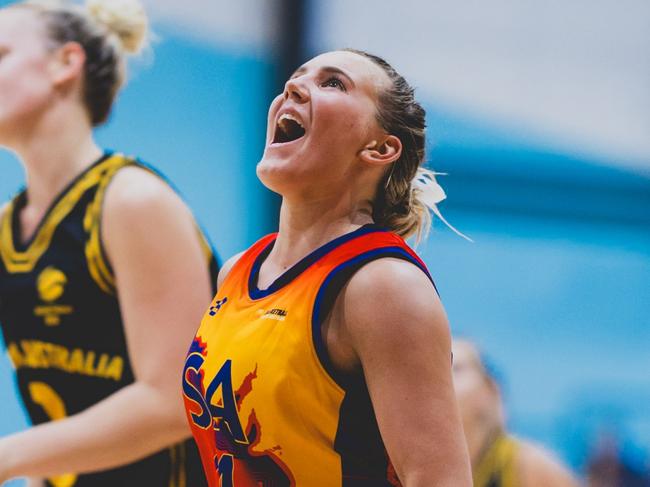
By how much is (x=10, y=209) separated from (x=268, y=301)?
4.26 feet

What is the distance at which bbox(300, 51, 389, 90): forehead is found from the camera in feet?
5.99

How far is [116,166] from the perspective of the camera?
2.66 meters

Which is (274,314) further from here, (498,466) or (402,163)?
(498,466)

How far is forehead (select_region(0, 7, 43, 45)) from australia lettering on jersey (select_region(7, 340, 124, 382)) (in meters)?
0.78

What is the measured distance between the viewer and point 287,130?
1.88 m

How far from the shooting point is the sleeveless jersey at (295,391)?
164 centimetres

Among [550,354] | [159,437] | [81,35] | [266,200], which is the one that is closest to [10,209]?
[81,35]

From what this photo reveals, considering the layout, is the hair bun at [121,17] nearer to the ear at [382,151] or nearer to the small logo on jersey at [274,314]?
the ear at [382,151]

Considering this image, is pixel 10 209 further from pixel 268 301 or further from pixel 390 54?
pixel 390 54

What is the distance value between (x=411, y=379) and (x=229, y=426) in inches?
A: 13.0

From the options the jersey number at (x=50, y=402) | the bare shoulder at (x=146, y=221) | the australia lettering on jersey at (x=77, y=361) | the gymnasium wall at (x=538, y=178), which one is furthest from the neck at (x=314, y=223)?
the gymnasium wall at (x=538, y=178)

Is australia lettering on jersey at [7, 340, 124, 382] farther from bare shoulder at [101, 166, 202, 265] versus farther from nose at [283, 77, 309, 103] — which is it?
nose at [283, 77, 309, 103]

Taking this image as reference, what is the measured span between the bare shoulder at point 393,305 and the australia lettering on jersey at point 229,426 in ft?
0.64

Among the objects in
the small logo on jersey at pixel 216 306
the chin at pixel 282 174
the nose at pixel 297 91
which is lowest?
the small logo on jersey at pixel 216 306
